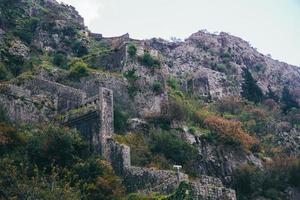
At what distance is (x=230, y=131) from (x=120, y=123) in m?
9.38

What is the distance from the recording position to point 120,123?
159 ft

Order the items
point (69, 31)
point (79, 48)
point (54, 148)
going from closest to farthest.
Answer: point (54, 148) < point (79, 48) < point (69, 31)

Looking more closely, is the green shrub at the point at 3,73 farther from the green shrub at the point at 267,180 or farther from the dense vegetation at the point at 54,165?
the green shrub at the point at 267,180

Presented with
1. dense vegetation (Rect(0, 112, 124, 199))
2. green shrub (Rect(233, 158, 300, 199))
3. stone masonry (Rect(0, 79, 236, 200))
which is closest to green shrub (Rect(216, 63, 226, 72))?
green shrub (Rect(233, 158, 300, 199))

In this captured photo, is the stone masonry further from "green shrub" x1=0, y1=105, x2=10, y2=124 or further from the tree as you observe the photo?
the tree

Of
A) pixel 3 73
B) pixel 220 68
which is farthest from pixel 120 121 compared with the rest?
pixel 220 68

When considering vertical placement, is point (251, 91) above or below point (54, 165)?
above

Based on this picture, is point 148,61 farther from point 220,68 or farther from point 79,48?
point 220,68

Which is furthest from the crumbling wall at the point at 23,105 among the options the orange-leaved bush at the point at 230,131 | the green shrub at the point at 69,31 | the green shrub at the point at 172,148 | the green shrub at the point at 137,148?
the green shrub at the point at 69,31

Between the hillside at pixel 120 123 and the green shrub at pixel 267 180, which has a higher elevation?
the hillside at pixel 120 123

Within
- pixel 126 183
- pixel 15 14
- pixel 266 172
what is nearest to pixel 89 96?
pixel 126 183

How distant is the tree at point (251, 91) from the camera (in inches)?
3000

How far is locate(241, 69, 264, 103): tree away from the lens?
7619 cm

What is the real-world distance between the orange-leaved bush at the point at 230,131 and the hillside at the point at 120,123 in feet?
0.27
